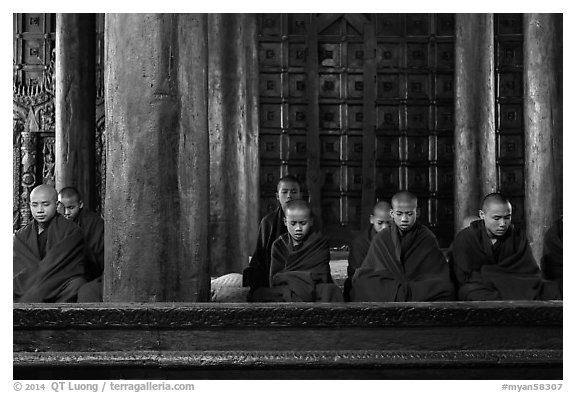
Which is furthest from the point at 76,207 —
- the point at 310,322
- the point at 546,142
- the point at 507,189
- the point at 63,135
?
the point at 507,189

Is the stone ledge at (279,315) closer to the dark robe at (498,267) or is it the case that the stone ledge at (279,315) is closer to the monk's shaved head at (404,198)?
the dark robe at (498,267)

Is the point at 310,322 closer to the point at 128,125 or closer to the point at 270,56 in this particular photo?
the point at 128,125

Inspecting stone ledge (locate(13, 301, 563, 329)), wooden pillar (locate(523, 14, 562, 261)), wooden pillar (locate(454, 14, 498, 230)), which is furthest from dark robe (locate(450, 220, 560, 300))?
wooden pillar (locate(454, 14, 498, 230))

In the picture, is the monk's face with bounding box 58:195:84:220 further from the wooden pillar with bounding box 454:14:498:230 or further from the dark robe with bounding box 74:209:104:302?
the wooden pillar with bounding box 454:14:498:230

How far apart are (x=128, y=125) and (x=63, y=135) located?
16.5 ft

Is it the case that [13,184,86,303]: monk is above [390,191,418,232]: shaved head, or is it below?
below

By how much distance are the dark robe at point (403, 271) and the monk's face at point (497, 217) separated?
0.44 metres

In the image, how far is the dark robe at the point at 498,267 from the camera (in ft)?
21.0

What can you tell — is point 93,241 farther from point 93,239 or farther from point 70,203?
point 70,203

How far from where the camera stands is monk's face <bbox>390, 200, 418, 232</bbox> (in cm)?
677

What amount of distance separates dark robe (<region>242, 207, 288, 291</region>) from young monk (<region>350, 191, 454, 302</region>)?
1129 mm

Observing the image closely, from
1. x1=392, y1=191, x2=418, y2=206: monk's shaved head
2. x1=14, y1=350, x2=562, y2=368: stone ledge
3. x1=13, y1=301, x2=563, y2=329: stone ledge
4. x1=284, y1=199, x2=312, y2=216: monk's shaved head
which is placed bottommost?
x1=14, y1=350, x2=562, y2=368: stone ledge

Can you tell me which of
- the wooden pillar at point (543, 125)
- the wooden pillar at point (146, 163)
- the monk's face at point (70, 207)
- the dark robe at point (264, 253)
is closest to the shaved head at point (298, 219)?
the dark robe at point (264, 253)

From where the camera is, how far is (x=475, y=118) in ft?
32.4
